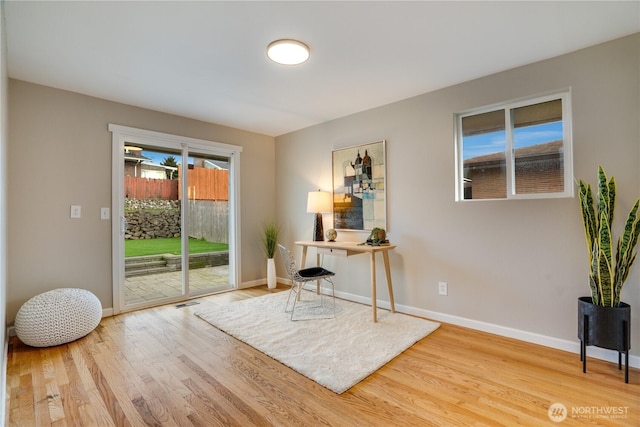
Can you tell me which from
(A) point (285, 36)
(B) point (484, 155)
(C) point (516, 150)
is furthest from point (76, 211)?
(C) point (516, 150)

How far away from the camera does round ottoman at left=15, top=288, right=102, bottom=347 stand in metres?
2.43

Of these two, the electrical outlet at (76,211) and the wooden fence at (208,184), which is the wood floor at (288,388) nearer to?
the electrical outlet at (76,211)

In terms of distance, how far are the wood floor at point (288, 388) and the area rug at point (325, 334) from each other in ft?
0.26

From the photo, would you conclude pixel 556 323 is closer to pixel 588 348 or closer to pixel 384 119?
pixel 588 348

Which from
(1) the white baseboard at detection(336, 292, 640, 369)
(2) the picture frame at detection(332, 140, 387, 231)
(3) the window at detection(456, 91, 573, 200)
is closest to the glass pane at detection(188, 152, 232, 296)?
(2) the picture frame at detection(332, 140, 387, 231)

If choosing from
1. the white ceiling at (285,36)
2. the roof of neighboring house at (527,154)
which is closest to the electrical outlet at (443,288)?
the roof of neighboring house at (527,154)

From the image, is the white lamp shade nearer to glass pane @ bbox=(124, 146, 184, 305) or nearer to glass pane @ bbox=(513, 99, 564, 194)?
glass pane @ bbox=(124, 146, 184, 305)

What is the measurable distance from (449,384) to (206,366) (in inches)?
67.5

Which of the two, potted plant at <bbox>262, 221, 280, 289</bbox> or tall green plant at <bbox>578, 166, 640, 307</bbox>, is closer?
tall green plant at <bbox>578, 166, 640, 307</bbox>

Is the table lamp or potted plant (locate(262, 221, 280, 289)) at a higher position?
the table lamp

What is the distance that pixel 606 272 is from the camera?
2016mm

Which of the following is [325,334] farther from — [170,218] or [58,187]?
[58,187]

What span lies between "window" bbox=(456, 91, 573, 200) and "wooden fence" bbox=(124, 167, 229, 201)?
3206 mm

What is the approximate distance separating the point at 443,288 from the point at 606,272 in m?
1.30
